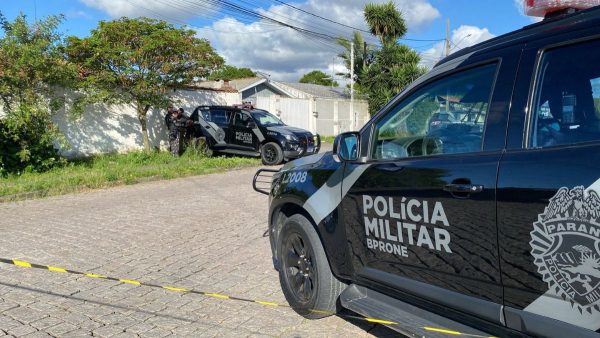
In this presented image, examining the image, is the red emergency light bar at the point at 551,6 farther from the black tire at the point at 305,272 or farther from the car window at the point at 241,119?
the car window at the point at 241,119

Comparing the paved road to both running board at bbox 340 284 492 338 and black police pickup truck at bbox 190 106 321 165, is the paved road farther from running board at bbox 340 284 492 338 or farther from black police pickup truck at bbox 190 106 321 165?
black police pickup truck at bbox 190 106 321 165

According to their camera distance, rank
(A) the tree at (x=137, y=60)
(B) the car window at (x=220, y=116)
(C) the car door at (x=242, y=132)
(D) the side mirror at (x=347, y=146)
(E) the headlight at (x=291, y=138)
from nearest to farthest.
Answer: (D) the side mirror at (x=347, y=146)
(A) the tree at (x=137, y=60)
(E) the headlight at (x=291, y=138)
(C) the car door at (x=242, y=132)
(B) the car window at (x=220, y=116)

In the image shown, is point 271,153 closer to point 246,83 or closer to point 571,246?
point 571,246

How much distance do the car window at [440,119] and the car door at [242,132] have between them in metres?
12.0

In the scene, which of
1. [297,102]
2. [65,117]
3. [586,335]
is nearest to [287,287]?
[586,335]

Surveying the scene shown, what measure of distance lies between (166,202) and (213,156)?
7242mm

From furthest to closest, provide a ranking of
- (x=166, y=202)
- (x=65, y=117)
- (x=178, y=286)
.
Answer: (x=65, y=117)
(x=166, y=202)
(x=178, y=286)

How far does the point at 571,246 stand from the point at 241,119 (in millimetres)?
13674

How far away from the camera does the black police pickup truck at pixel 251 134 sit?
1468cm

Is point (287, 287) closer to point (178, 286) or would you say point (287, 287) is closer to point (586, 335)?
point (178, 286)

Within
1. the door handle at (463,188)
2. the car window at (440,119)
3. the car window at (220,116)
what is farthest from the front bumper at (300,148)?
the door handle at (463,188)

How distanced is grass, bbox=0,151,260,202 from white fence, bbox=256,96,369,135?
9326 mm

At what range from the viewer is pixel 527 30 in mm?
2605

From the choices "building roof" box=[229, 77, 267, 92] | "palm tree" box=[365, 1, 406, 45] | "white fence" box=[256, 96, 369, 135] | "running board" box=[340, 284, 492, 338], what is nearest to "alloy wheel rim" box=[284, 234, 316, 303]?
"running board" box=[340, 284, 492, 338]
